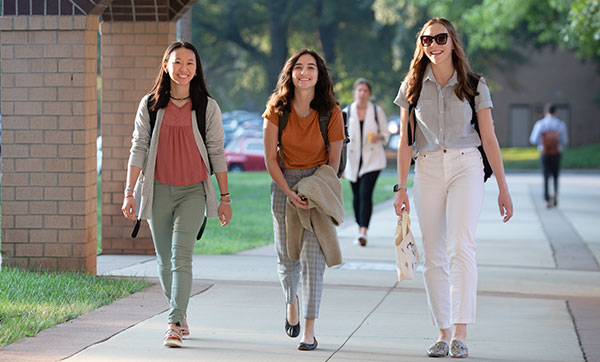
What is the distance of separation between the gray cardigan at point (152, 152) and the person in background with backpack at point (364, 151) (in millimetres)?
5757

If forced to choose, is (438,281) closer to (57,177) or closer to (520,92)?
(57,177)

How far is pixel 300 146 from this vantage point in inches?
249

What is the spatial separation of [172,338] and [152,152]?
3.80 ft

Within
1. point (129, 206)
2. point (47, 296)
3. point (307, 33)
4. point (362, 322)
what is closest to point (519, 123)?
point (307, 33)

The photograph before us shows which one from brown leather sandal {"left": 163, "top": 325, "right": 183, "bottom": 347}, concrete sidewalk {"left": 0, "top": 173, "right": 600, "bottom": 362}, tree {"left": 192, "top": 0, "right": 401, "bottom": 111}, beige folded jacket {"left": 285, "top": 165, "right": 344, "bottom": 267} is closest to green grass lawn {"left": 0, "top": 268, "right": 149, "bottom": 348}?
concrete sidewalk {"left": 0, "top": 173, "right": 600, "bottom": 362}

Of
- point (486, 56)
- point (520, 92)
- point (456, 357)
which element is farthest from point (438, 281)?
point (520, 92)

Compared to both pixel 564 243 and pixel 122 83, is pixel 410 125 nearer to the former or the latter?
pixel 122 83

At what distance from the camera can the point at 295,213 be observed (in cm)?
628

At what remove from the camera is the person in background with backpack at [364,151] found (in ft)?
39.8

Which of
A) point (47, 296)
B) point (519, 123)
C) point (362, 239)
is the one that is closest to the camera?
point (47, 296)

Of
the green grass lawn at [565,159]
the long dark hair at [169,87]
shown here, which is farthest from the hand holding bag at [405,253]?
the green grass lawn at [565,159]

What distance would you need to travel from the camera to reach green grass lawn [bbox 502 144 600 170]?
38594mm

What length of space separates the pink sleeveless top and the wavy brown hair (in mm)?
1379

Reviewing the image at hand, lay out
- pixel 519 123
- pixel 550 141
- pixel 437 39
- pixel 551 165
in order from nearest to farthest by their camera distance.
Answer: pixel 437 39
pixel 550 141
pixel 551 165
pixel 519 123
